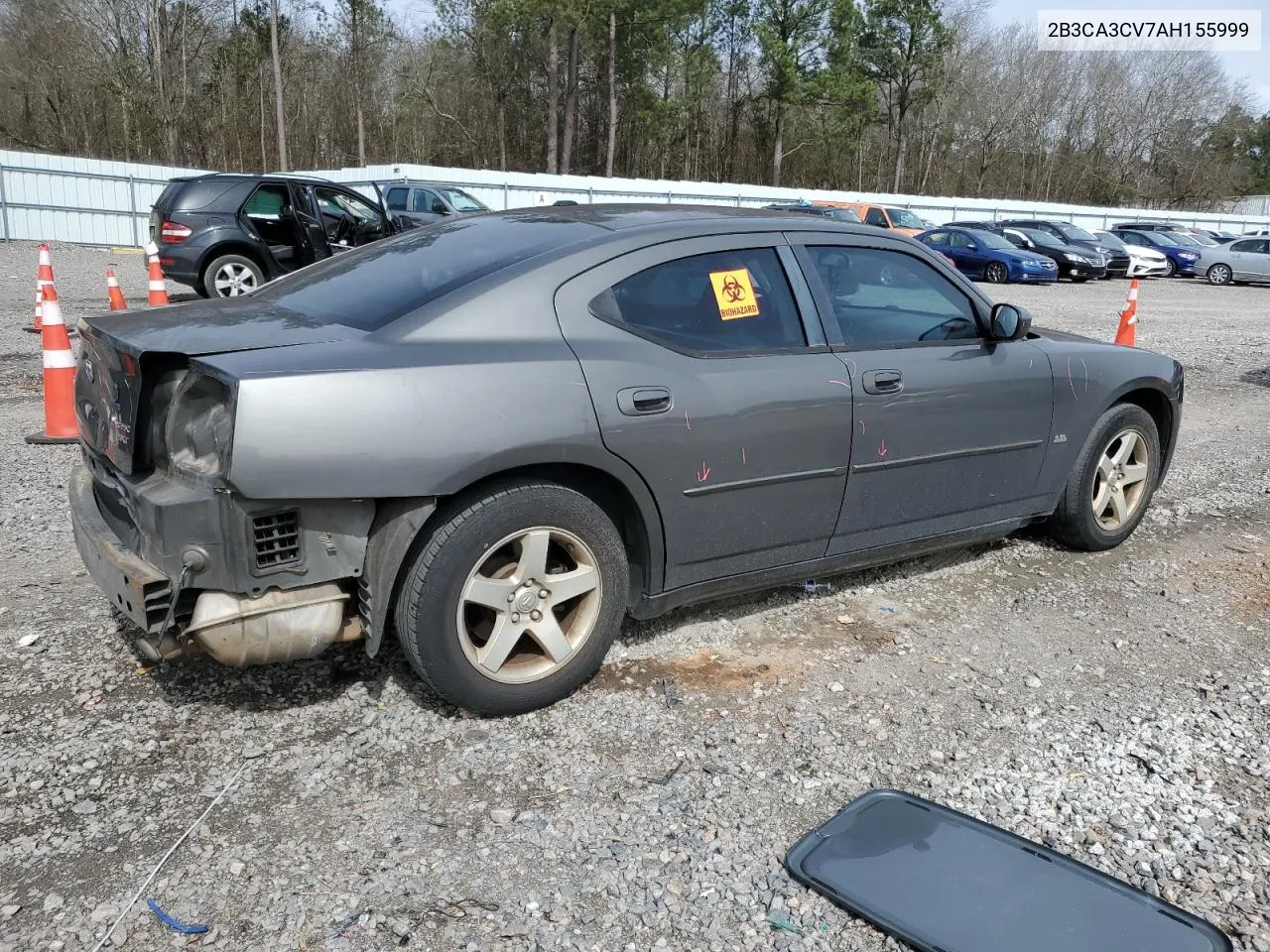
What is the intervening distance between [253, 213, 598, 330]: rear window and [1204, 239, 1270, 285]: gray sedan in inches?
1065

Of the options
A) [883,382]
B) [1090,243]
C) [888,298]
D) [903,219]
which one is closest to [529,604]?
[883,382]

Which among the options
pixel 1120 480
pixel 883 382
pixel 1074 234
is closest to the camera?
pixel 883 382

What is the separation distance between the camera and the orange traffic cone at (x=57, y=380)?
584 cm

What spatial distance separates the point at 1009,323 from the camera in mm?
4059

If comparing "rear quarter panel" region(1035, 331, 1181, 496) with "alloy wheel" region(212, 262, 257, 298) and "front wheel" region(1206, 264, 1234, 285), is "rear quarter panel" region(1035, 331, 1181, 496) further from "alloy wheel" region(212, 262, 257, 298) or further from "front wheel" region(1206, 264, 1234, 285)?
"front wheel" region(1206, 264, 1234, 285)

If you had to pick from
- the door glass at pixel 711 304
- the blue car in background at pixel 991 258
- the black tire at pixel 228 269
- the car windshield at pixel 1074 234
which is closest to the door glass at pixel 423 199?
the black tire at pixel 228 269

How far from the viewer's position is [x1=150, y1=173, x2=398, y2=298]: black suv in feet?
39.1

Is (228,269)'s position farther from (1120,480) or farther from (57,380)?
(1120,480)

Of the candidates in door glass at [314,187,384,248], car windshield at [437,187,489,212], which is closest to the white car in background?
car windshield at [437,187,489,212]

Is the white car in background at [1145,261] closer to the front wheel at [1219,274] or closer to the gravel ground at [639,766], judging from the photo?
the front wheel at [1219,274]

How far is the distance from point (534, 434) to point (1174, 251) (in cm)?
2865

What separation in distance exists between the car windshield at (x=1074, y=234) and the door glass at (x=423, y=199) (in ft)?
50.2

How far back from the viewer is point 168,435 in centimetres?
280

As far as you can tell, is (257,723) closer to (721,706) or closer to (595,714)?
(595,714)
